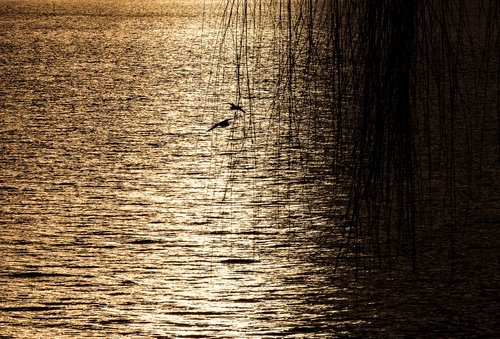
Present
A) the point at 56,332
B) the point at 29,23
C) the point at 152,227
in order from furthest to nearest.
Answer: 1. the point at 29,23
2. the point at 152,227
3. the point at 56,332

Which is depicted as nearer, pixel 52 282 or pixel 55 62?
pixel 52 282

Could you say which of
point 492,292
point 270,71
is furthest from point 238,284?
point 270,71

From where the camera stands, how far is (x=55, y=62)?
6258mm

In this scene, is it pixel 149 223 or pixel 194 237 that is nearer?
pixel 194 237

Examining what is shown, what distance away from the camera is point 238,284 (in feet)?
6.29

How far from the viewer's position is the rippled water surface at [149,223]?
5.81 ft

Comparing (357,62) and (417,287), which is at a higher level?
(357,62)

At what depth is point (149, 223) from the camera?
2400mm

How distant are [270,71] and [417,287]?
385cm

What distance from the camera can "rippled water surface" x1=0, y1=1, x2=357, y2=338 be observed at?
5.81ft

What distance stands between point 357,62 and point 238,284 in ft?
3.48

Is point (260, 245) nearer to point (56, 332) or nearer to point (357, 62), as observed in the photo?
point (56, 332)

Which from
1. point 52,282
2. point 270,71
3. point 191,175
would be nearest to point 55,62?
point 270,71

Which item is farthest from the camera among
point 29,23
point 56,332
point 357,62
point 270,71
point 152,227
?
point 29,23
